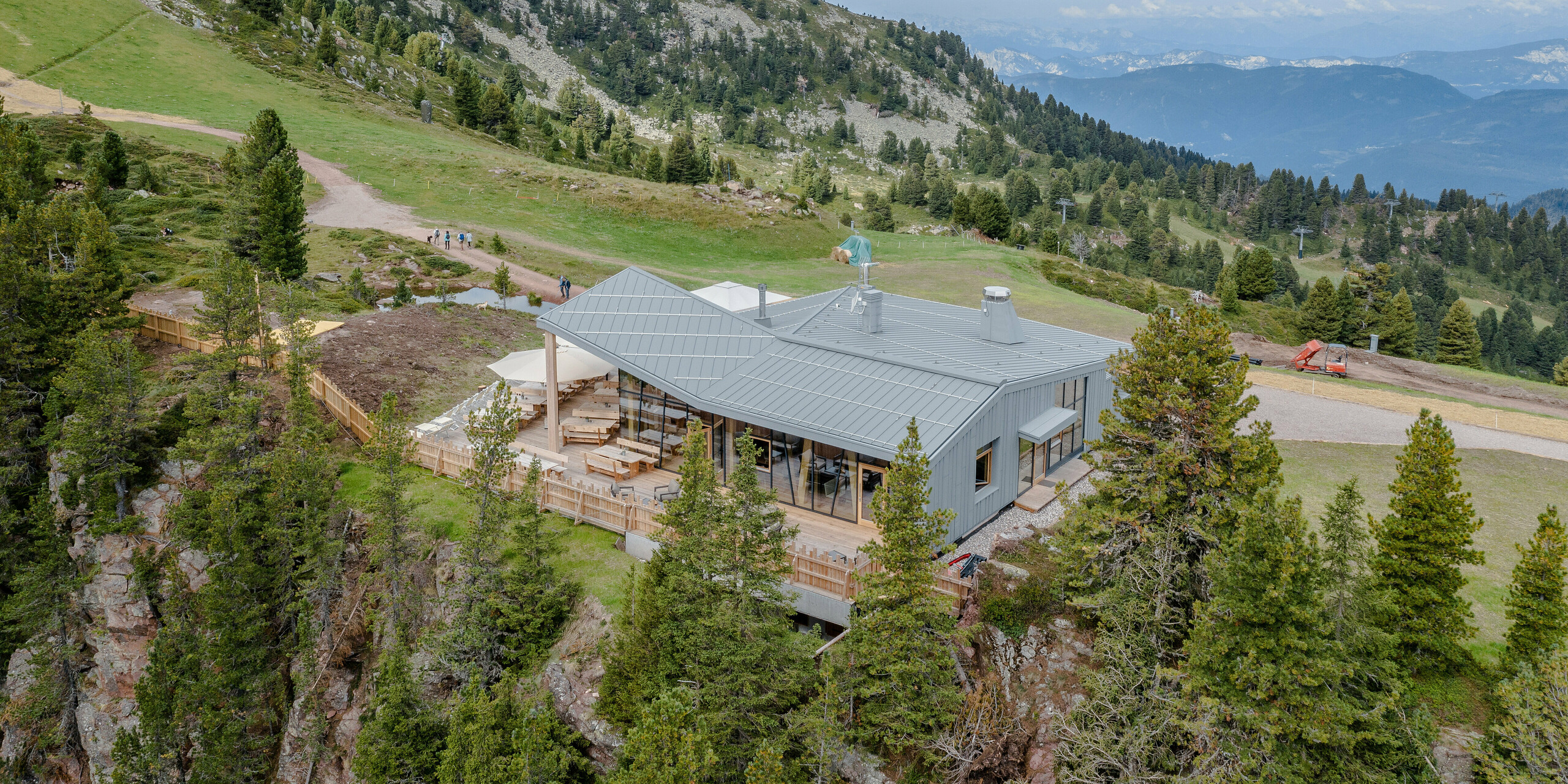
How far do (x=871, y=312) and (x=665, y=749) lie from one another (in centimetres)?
1885

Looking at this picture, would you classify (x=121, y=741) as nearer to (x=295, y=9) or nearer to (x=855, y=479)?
(x=855, y=479)

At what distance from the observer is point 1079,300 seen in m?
58.5

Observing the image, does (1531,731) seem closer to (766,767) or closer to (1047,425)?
(766,767)

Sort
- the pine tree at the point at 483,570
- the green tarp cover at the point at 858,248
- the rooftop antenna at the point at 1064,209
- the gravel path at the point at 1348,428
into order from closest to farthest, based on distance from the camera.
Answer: the pine tree at the point at 483,570 → the gravel path at the point at 1348,428 → the green tarp cover at the point at 858,248 → the rooftop antenna at the point at 1064,209

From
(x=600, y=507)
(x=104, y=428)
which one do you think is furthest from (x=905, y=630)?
(x=104, y=428)

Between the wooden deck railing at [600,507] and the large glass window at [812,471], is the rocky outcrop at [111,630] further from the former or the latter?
the large glass window at [812,471]

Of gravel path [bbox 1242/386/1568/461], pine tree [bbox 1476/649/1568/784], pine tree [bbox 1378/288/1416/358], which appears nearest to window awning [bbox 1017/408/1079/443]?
gravel path [bbox 1242/386/1568/461]

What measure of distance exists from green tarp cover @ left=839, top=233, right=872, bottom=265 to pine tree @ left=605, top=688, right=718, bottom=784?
26.6 meters

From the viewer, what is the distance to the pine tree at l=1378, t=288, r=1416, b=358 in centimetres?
6731

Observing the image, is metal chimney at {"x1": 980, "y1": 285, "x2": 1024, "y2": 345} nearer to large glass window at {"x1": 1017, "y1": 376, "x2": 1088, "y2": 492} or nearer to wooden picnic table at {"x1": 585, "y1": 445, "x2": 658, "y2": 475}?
large glass window at {"x1": 1017, "y1": 376, "x2": 1088, "y2": 492}

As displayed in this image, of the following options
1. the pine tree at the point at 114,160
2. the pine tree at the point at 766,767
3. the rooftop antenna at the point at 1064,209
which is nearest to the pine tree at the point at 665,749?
the pine tree at the point at 766,767

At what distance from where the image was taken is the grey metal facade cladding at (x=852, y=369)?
24.3m

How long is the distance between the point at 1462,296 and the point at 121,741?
211347 mm

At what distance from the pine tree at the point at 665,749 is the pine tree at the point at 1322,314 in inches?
2604
